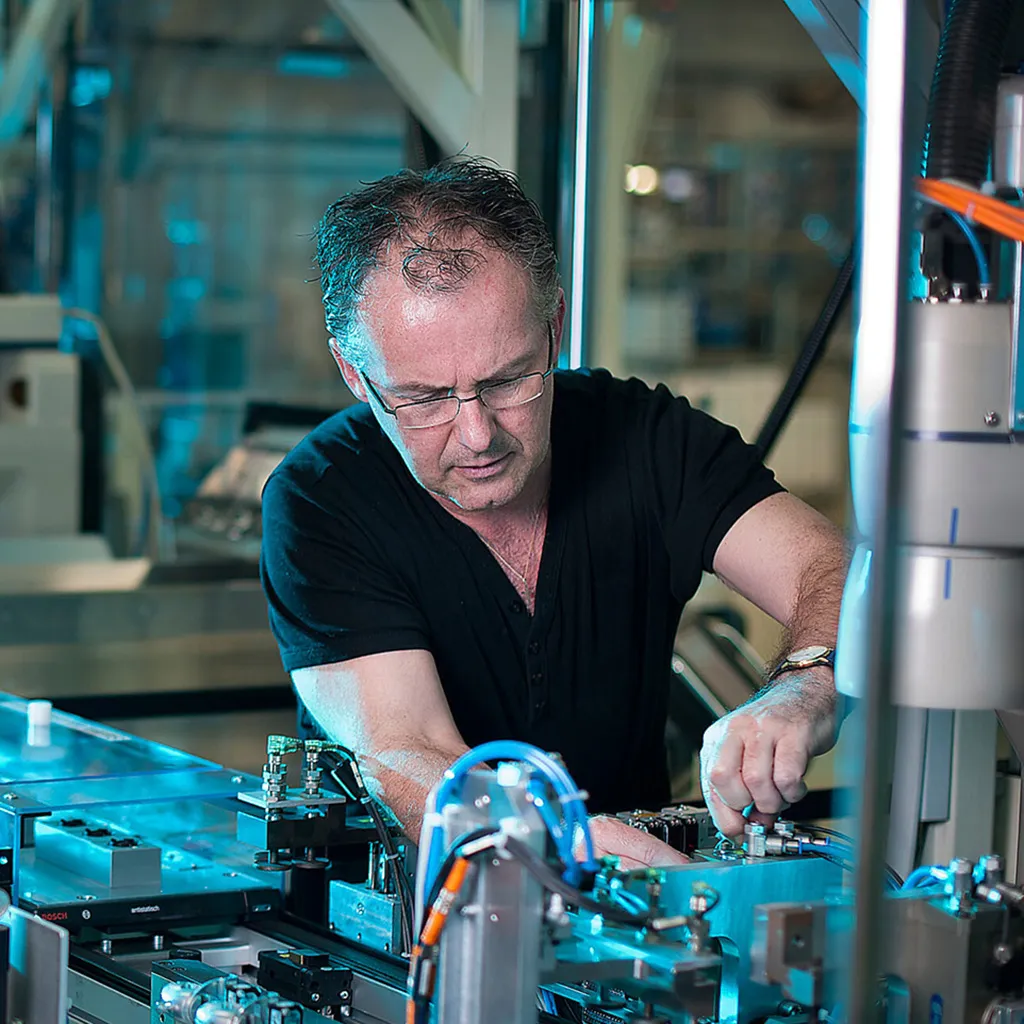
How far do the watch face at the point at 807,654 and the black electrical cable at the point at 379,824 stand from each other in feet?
1.35

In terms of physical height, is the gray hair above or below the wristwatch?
above

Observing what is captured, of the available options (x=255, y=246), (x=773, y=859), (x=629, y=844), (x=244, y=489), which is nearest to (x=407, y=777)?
(x=629, y=844)

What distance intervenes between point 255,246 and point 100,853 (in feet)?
13.5

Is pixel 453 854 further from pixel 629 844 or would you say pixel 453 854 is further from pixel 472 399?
pixel 472 399

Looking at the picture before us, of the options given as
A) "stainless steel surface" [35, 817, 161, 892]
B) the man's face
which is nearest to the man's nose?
the man's face

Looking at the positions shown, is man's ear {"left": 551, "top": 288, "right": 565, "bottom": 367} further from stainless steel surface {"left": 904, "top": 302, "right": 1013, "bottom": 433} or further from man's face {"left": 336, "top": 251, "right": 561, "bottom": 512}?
stainless steel surface {"left": 904, "top": 302, "right": 1013, "bottom": 433}

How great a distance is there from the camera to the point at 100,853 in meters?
1.47

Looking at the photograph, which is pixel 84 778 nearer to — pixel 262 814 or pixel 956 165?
pixel 262 814

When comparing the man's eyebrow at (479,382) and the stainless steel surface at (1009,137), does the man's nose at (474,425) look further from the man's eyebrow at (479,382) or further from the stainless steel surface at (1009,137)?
the stainless steel surface at (1009,137)

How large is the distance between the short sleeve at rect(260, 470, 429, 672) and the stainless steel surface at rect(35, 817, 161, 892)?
27 cm

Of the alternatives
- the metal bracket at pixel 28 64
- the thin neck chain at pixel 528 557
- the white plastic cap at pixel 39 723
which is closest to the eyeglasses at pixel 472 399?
the thin neck chain at pixel 528 557

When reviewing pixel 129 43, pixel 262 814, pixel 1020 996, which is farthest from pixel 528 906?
pixel 129 43

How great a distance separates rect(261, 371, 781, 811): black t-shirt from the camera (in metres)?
1.75

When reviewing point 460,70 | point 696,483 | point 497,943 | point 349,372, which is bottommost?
point 497,943
